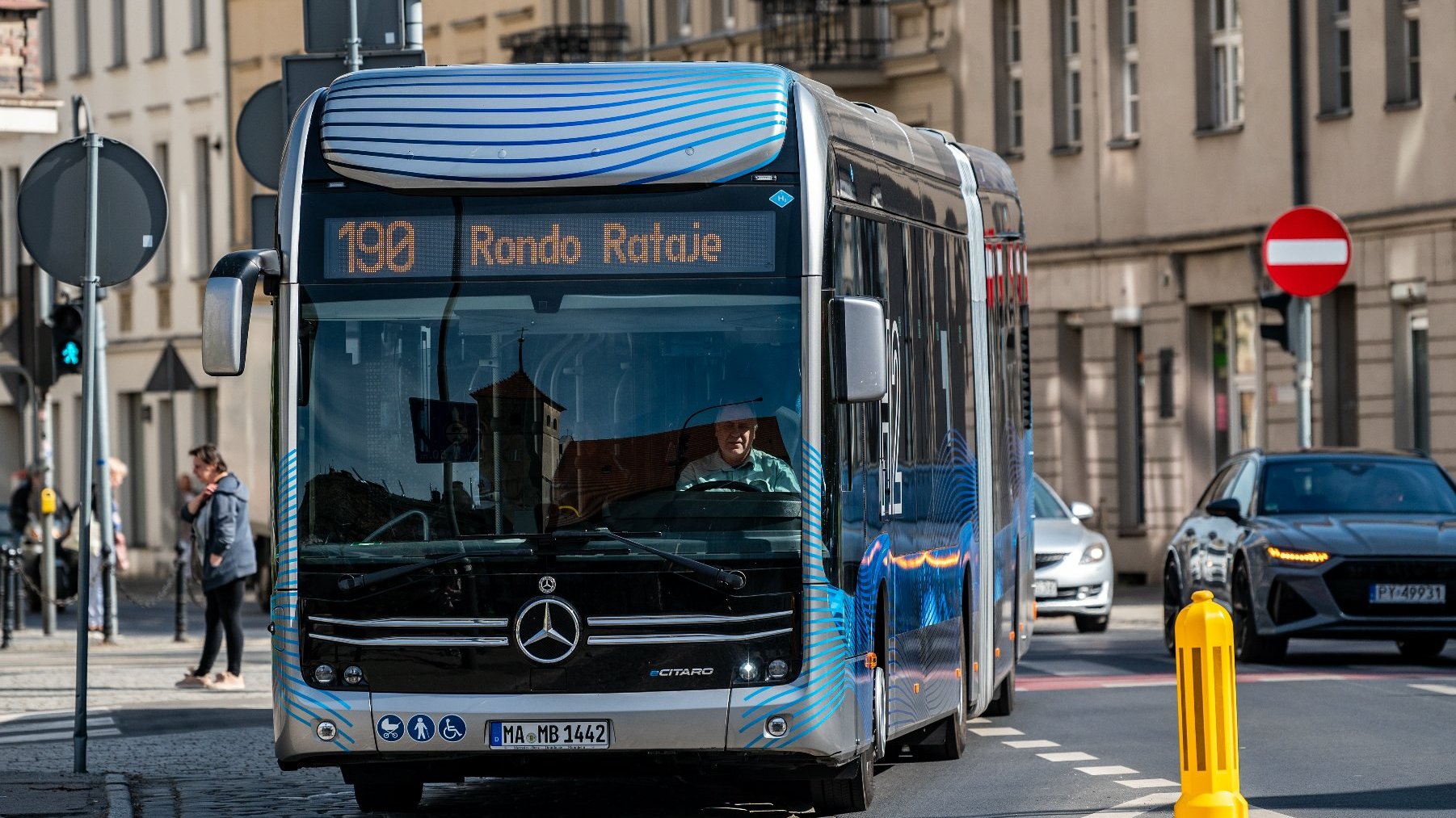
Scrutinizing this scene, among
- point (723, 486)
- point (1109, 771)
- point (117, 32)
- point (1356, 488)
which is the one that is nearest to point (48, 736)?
point (1109, 771)

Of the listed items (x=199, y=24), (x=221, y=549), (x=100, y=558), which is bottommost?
(x=100, y=558)

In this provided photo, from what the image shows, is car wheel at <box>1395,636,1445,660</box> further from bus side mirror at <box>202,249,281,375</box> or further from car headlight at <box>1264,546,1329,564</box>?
bus side mirror at <box>202,249,281,375</box>

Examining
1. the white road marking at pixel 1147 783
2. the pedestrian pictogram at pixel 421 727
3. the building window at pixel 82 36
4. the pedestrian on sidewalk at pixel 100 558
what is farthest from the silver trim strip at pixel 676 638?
the building window at pixel 82 36

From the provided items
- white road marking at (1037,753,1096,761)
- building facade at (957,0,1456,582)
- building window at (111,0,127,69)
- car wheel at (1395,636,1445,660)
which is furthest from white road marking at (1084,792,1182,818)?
building window at (111,0,127,69)

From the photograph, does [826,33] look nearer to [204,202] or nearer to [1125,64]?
[1125,64]

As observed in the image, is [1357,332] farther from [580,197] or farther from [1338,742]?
[580,197]

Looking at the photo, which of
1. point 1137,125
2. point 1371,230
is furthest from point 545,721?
point 1137,125

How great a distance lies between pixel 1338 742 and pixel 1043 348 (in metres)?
25.6

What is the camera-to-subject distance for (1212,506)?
868 inches

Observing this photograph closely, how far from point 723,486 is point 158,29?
48.5m

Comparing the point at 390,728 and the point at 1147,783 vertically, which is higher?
the point at 390,728

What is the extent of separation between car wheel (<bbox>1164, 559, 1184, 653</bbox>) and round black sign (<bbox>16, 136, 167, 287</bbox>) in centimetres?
1110

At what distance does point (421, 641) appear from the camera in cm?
1138

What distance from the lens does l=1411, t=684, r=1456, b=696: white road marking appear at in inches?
720
